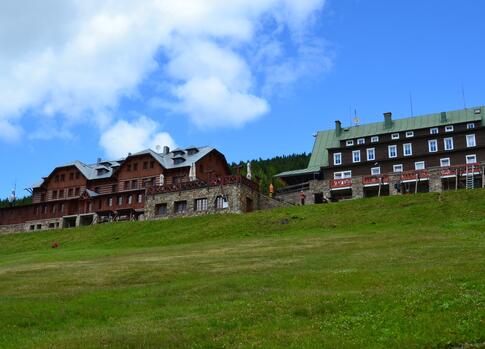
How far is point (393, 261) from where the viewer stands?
27547 mm

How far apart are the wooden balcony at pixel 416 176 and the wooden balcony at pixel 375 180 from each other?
80.1 inches

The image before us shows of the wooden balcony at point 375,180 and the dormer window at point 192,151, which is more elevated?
the dormer window at point 192,151

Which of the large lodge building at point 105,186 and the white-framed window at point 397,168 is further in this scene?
the large lodge building at point 105,186

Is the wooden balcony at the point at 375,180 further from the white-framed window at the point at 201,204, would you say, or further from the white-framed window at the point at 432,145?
the white-framed window at the point at 201,204

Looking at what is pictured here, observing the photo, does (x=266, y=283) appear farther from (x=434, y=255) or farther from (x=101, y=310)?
(x=434, y=255)

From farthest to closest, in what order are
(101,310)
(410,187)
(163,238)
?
(410,187) → (163,238) → (101,310)

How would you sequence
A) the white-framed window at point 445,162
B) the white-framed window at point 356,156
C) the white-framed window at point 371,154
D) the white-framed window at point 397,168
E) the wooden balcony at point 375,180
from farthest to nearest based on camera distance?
the white-framed window at point 356,156 → the white-framed window at point 371,154 → the white-framed window at point 397,168 → the white-framed window at point 445,162 → the wooden balcony at point 375,180

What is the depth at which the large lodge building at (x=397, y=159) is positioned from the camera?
2677 inches

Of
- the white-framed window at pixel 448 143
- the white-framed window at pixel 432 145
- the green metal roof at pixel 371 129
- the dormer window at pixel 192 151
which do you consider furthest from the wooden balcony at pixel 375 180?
the dormer window at pixel 192 151

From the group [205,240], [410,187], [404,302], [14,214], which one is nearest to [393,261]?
[404,302]

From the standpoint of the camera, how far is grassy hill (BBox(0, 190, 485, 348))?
15.3m

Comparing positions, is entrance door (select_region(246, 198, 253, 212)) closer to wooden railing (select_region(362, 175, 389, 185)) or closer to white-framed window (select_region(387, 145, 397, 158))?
wooden railing (select_region(362, 175, 389, 185))

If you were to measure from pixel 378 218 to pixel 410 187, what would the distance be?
2244 centimetres

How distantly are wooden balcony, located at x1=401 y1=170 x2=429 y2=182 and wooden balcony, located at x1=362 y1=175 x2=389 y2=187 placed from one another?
6.67ft
